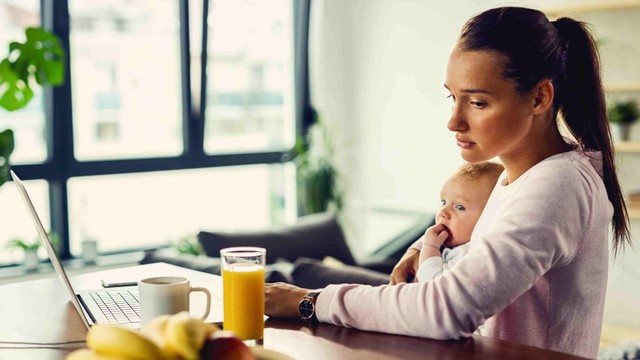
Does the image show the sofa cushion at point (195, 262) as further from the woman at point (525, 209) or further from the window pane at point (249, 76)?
the window pane at point (249, 76)

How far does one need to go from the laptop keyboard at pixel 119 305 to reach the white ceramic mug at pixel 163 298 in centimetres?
17

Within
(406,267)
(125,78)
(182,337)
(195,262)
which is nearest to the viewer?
(182,337)

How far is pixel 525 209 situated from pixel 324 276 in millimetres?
1510

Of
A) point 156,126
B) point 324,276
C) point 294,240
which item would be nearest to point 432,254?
point 324,276

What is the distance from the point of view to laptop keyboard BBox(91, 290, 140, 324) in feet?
5.54

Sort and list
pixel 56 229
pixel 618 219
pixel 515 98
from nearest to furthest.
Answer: pixel 515 98 → pixel 618 219 → pixel 56 229

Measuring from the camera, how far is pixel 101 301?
73.0 inches

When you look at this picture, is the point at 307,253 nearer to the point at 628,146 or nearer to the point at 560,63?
the point at 628,146

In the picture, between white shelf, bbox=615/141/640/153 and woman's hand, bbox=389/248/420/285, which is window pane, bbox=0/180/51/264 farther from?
woman's hand, bbox=389/248/420/285

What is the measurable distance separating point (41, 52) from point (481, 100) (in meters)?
2.93

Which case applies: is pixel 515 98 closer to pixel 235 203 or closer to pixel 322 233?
pixel 322 233

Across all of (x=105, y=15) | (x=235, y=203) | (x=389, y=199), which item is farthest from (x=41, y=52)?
(x=389, y=199)

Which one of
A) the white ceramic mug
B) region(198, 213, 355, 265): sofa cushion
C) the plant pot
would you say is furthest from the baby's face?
the plant pot

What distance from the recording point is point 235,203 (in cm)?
585
